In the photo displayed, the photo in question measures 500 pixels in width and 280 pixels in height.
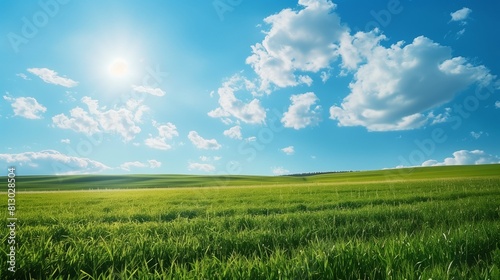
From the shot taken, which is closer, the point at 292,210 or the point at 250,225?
the point at 250,225

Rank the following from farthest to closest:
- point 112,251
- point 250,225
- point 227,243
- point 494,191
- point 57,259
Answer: point 494,191 < point 250,225 < point 227,243 < point 112,251 < point 57,259

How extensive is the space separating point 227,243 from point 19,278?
10.5 feet

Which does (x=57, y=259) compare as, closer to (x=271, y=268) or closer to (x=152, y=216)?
(x=271, y=268)

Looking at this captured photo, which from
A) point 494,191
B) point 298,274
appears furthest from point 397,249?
point 494,191

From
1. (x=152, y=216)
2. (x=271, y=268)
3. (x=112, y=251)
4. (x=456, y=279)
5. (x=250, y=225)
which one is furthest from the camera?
(x=152, y=216)

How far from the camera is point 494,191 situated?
19547 millimetres

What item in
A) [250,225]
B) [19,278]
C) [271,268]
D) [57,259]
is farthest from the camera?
[250,225]

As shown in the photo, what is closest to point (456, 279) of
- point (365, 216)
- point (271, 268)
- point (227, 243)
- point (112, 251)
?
point (271, 268)

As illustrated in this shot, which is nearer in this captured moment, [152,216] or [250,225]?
[250,225]

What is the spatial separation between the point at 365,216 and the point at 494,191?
47.2 feet

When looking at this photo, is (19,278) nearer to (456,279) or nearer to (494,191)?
(456,279)

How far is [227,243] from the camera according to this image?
624 centimetres

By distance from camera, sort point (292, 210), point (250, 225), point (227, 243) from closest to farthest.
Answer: point (227, 243) → point (250, 225) → point (292, 210)

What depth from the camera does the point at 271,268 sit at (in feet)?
12.5
